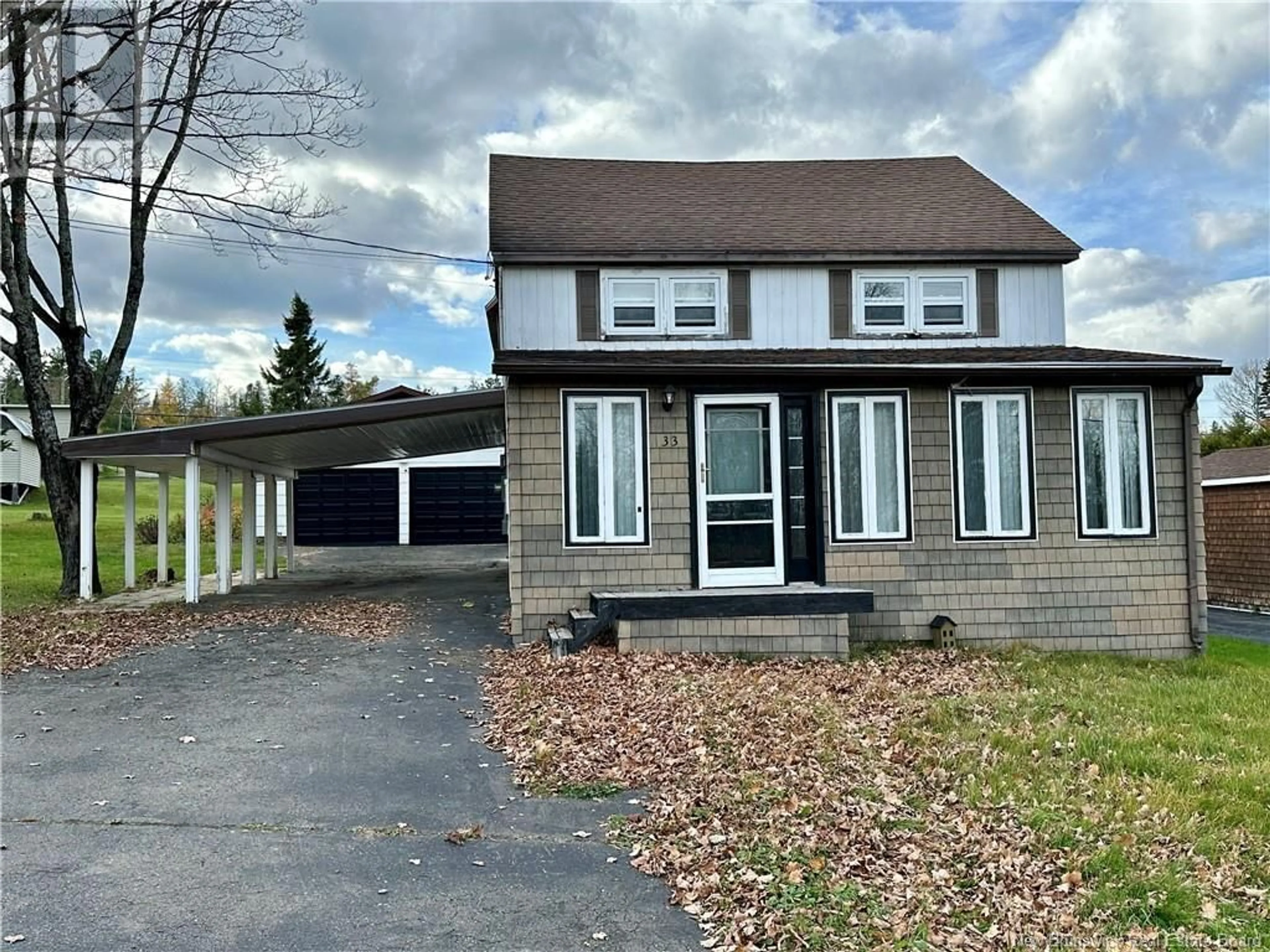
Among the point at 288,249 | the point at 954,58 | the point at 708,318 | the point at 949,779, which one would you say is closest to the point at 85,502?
the point at 288,249

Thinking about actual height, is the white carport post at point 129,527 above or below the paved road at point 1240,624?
above

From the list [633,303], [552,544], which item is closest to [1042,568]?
[552,544]

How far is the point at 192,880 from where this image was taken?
393cm

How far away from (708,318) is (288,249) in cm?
853

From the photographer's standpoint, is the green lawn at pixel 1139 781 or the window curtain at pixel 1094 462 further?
the window curtain at pixel 1094 462

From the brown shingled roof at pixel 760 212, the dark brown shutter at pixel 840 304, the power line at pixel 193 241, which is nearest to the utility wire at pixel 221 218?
the power line at pixel 193 241

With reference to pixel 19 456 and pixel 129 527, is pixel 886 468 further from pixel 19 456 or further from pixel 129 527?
pixel 19 456

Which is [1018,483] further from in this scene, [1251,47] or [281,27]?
[281,27]

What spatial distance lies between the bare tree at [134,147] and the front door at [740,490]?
9.24 metres

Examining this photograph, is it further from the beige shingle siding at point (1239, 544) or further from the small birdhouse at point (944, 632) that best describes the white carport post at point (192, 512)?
the beige shingle siding at point (1239, 544)

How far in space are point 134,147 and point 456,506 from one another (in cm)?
1289

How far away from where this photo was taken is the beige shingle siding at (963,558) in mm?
9461

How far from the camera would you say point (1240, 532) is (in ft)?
54.0

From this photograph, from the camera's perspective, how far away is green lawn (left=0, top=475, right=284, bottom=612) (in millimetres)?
14266
